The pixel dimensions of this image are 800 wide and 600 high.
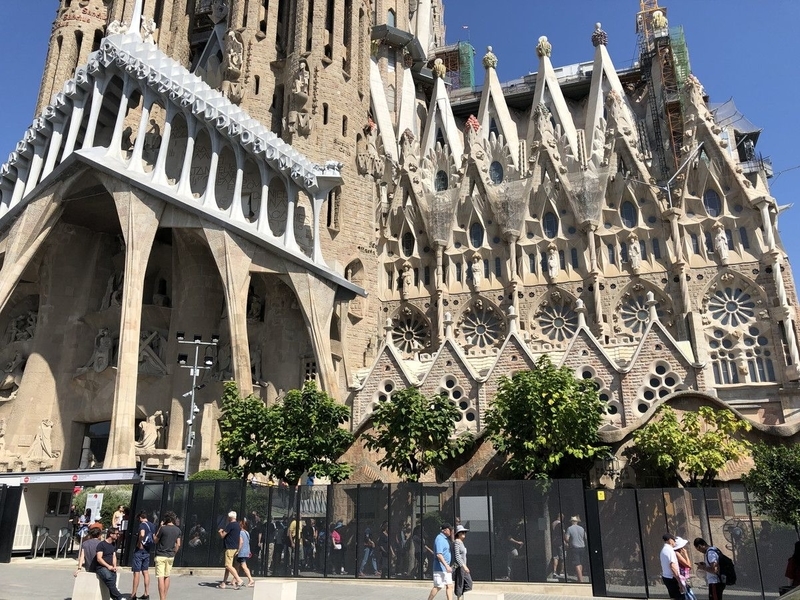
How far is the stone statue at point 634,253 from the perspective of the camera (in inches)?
1261

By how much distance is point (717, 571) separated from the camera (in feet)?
33.5

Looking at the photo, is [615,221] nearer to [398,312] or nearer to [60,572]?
[398,312]

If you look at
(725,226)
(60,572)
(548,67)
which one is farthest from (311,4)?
(60,572)

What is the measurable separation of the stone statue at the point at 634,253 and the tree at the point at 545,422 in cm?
1539

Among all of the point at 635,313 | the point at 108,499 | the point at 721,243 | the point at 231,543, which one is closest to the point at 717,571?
the point at 231,543

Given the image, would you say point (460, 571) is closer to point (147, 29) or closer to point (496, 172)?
point (496, 172)

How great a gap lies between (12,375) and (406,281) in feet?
63.2

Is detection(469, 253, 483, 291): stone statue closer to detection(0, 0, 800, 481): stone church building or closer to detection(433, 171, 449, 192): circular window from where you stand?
detection(0, 0, 800, 481): stone church building

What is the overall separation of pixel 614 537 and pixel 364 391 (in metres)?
14.4

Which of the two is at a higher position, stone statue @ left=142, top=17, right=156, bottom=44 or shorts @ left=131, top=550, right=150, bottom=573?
stone statue @ left=142, top=17, right=156, bottom=44

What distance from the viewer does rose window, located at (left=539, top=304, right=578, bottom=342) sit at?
3256 centimetres

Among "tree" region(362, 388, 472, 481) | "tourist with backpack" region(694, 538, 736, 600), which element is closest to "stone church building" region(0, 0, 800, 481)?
"tree" region(362, 388, 472, 481)

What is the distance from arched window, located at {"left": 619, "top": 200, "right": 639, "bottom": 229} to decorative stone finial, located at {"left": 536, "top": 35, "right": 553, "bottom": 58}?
1450 cm

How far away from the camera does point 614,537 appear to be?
13148 millimetres
